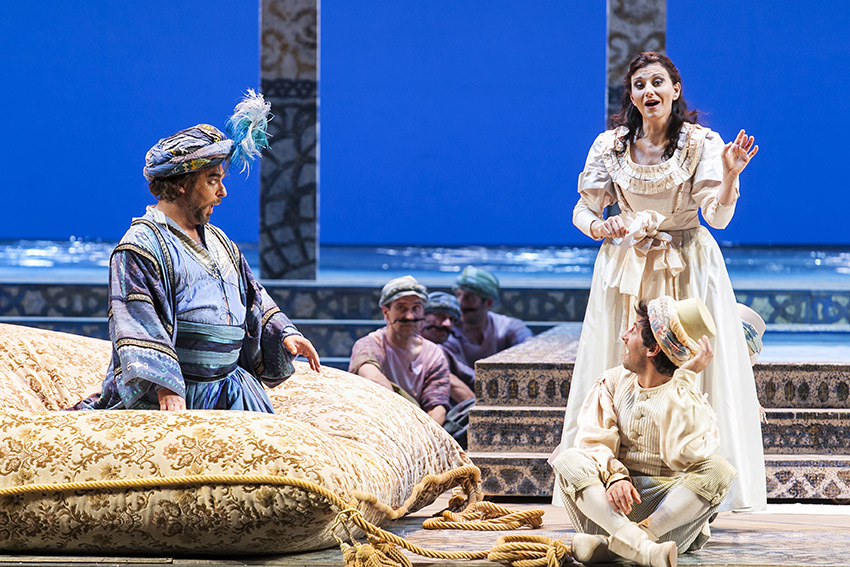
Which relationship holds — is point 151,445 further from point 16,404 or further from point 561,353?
point 561,353

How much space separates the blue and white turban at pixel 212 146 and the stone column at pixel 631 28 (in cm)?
428

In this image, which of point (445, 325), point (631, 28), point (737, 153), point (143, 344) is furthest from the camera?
point (631, 28)

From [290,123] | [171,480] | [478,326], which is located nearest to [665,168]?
[171,480]

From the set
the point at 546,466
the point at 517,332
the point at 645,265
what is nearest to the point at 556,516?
the point at 546,466

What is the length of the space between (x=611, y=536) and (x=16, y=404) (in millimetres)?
1801

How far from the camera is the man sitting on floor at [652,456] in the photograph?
9.69 feet

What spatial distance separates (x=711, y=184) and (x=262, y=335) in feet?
4.68

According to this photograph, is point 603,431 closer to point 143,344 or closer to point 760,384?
point 143,344

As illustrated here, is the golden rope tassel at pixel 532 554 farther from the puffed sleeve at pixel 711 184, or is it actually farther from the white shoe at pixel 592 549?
the puffed sleeve at pixel 711 184

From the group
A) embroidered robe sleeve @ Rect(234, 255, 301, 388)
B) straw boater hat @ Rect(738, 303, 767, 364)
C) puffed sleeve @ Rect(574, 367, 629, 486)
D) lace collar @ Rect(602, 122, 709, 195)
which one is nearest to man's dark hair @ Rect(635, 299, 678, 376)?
puffed sleeve @ Rect(574, 367, 629, 486)

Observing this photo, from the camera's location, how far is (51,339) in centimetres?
419

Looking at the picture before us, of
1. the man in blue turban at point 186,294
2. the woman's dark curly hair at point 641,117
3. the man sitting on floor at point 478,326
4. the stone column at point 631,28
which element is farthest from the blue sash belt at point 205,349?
the stone column at point 631,28

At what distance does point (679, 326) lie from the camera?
2980 mm

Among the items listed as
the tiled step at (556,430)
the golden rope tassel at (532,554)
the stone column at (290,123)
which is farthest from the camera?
the stone column at (290,123)
